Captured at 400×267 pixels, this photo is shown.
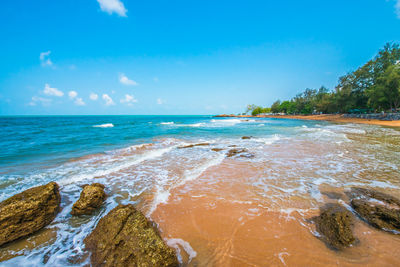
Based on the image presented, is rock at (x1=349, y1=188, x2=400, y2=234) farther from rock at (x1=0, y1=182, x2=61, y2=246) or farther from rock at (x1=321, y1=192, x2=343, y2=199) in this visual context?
rock at (x1=0, y1=182, x2=61, y2=246)

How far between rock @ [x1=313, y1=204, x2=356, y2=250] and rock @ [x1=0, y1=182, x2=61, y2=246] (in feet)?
19.6

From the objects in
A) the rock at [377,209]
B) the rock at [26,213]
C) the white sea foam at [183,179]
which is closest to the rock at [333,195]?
the rock at [377,209]

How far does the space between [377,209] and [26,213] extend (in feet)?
25.2

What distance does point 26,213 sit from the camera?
10.8ft

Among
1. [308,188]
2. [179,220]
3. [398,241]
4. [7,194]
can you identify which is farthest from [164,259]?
[7,194]

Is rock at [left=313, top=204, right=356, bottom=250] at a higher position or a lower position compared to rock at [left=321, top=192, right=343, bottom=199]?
higher

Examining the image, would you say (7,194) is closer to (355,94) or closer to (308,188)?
(308,188)

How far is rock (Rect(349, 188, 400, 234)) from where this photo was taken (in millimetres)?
3051

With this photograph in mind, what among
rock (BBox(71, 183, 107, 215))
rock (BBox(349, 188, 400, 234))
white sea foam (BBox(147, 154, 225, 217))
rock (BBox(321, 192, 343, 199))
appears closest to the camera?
rock (BBox(349, 188, 400, 234))

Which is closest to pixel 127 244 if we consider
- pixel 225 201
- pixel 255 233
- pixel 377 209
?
pixel 255 233

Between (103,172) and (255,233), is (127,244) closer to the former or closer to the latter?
(255,233)

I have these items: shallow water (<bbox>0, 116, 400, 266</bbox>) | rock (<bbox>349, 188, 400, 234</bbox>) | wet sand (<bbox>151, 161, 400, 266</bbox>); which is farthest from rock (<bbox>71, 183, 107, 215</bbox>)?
rock (<bbox>349, 188, 400, 234</bbox>)

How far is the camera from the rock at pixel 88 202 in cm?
387

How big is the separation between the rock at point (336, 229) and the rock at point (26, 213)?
5.97 metres
